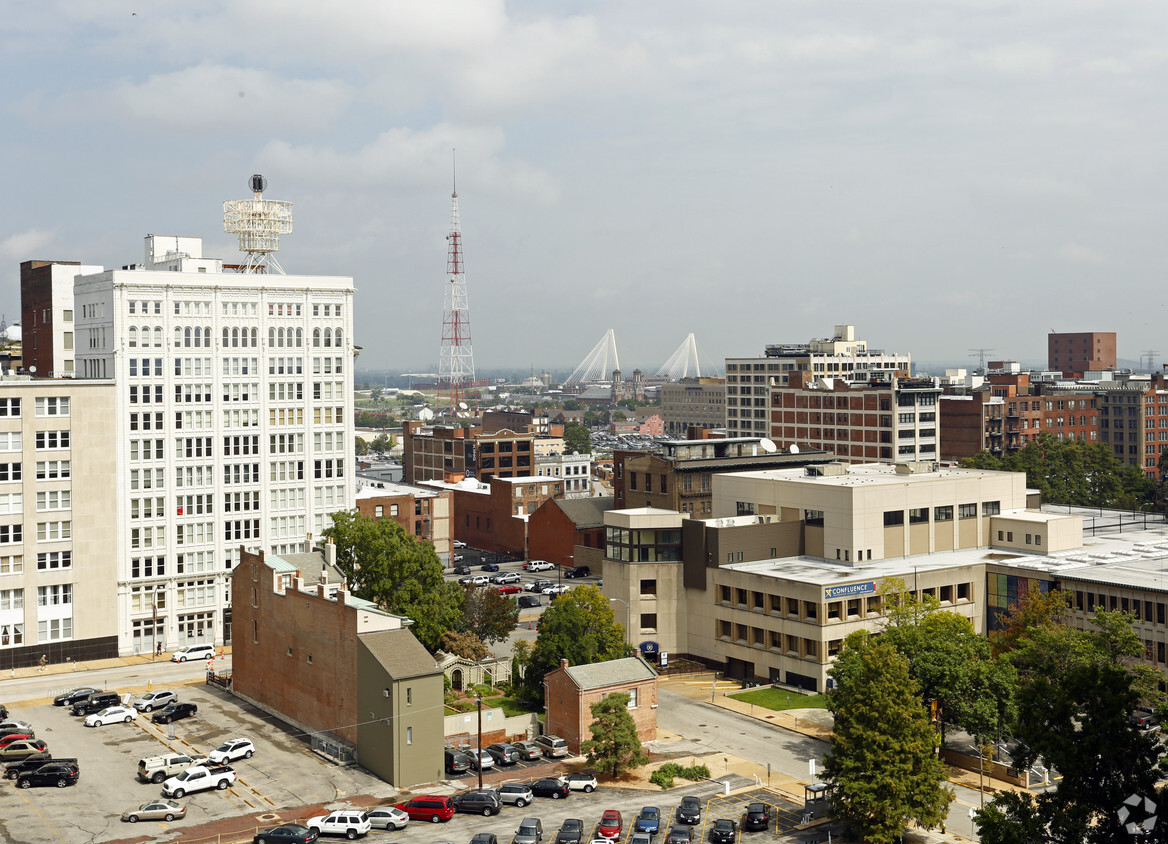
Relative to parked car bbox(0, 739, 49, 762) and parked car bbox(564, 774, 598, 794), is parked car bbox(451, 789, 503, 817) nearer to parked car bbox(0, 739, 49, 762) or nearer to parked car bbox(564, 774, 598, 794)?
parked car bbox(564, 774, 598, 794)

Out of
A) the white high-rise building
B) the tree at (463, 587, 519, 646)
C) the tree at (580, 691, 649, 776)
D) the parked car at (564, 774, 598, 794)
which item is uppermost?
the white high-rise building

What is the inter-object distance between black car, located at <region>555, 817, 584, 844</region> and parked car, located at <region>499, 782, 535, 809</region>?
549cm

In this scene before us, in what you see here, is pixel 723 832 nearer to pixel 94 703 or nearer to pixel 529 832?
pixel 529 832

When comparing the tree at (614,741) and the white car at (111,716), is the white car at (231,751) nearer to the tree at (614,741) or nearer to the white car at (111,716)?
the white car at (111,716)

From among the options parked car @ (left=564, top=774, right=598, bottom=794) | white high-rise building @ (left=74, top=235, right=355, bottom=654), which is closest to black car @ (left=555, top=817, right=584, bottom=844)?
parked car @ (left=564, top=774, right=598, bottom=794)

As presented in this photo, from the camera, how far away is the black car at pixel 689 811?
65375mm

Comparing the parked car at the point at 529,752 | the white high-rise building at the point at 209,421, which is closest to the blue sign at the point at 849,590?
the parked car at the point at 529,752

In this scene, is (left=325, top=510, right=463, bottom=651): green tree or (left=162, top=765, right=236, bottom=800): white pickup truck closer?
(left=162, top=765, right=236, bottom=800): white pickup truck

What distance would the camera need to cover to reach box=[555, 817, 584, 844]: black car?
62097mm

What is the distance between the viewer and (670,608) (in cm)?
10412

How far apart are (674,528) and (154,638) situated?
49810 mm

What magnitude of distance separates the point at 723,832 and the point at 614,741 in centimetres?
1159

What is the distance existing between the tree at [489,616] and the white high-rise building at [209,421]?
22948 mm

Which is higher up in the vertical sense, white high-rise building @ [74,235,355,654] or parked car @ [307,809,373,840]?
white high-rise building @ [74,235,355,654]
